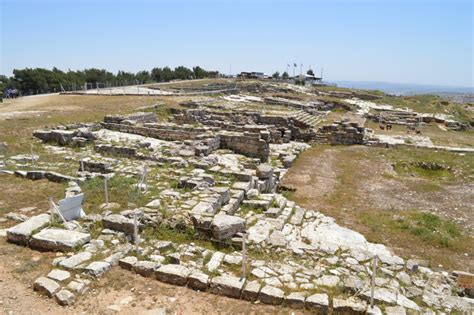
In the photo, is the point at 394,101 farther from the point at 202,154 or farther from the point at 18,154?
the point at 18,154

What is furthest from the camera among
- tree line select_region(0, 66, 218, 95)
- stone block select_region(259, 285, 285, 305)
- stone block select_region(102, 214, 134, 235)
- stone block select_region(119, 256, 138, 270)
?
tree line select_region(0, 66, 218, 95)

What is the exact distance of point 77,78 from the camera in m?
62.0

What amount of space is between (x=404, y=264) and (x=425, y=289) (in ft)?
3.88

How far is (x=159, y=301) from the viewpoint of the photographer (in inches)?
246

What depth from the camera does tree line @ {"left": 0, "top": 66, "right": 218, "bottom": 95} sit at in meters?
52.0

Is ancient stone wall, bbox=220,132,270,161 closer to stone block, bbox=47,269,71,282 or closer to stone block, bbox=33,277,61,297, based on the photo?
stone block, bbox=47,269,71,282

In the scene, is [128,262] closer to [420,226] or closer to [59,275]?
[59,275]

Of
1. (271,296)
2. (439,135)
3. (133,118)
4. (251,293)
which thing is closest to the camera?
(271,296)

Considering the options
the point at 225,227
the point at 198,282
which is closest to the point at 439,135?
the point at 225,227

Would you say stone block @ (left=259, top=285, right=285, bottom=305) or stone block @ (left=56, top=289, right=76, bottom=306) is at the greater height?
stone block @ (left=56, top=289, right=76, bottom=306)

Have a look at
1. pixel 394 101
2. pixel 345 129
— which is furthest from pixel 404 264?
pixel 394 101

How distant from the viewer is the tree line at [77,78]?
52.0 meters

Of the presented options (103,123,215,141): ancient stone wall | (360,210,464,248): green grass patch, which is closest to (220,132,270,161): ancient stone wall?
(103,123,215,141): ancient stone wall

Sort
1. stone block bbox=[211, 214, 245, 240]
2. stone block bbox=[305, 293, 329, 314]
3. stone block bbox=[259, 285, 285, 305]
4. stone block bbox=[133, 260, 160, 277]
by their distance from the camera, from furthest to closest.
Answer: stone block bbox=[211, 214, 245, 240], stone block bbox=[133, 260, 160, 277], stone block bbox=[259, 285, 285, 305], stone block bbox=[305, 293, 329, 314]
